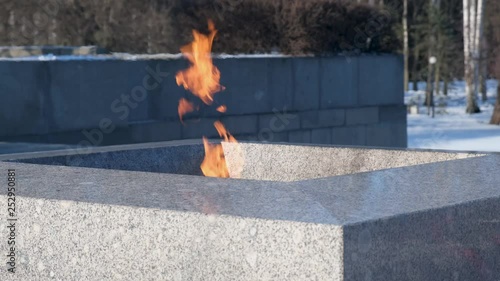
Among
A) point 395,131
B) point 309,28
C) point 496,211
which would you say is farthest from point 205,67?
point 395,131

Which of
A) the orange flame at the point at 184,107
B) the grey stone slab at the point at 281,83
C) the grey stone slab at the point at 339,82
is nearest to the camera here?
the orange flame at the point at 184,107

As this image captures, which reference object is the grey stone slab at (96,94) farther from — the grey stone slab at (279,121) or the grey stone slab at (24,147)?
the grey stone slab at (24,147)

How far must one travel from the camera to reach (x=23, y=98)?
36.1 ft

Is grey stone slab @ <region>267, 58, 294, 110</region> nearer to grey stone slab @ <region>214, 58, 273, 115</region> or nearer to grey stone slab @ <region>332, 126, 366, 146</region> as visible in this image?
grey stone slab @ <region>214, 58, 273, 115</region>

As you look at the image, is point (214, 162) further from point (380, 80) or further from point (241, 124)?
point (380, 80)

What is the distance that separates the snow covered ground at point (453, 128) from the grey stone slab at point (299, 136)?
484 cm

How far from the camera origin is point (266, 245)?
11.9 ft

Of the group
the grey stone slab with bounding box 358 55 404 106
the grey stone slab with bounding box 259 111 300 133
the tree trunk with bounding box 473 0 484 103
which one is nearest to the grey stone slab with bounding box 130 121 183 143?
the grey stone slab with bounding box 259 111 300 133

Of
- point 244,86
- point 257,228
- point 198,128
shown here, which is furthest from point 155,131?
point 257,228

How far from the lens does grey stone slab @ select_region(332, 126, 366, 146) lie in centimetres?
1484

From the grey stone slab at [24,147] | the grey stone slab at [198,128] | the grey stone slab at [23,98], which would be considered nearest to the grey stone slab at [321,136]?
the grey stone slab at [198,128]

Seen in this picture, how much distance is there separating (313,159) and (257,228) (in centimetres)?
282

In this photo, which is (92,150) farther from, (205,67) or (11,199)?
(11,199)

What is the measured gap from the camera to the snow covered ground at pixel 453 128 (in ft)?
64.3
